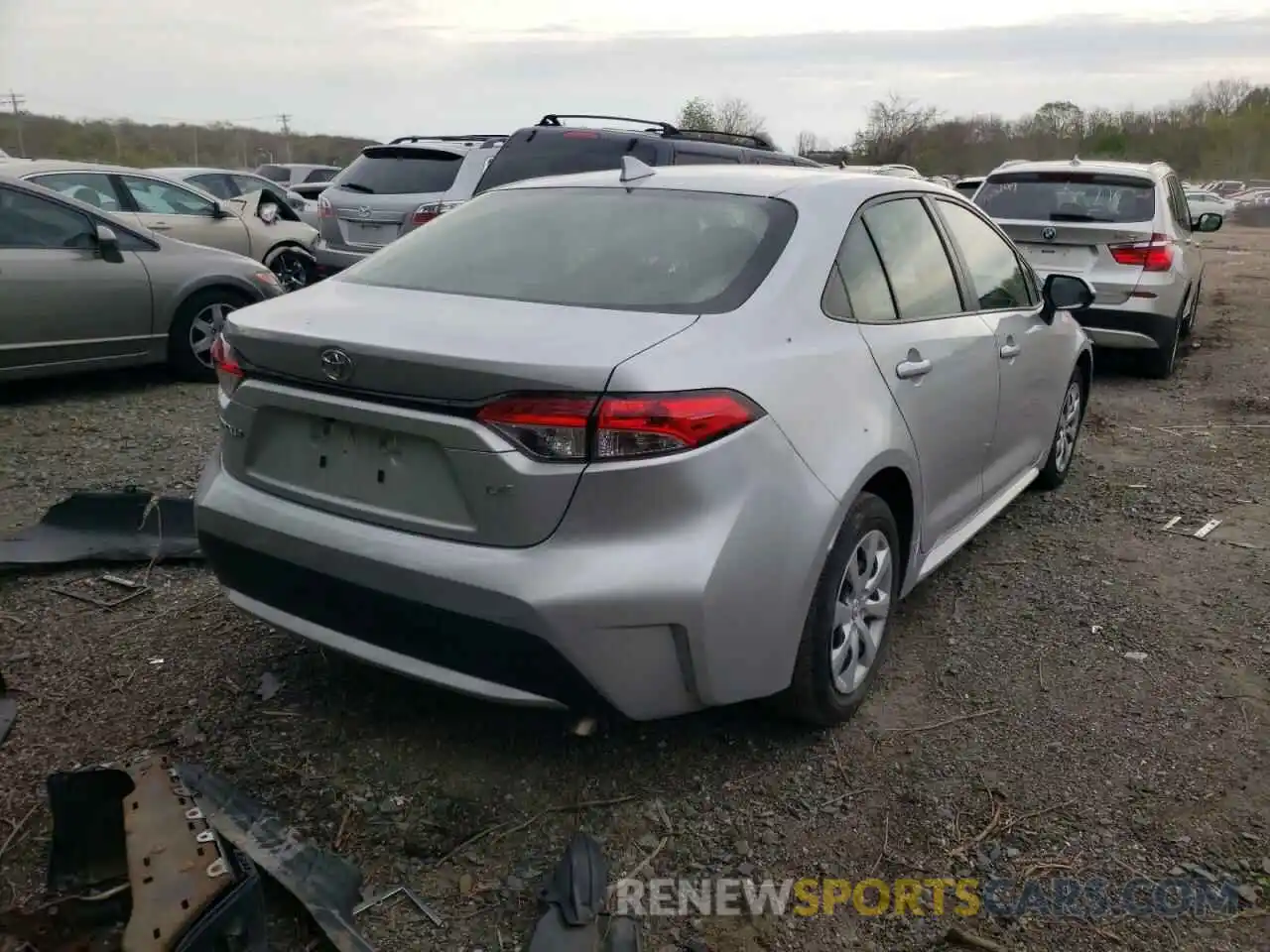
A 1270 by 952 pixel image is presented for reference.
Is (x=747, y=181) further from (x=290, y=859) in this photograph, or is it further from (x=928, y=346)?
(x=290, y=859)

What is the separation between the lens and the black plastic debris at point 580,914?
2301mm

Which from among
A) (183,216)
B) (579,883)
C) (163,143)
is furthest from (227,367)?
(163,143)

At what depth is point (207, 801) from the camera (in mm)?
2689

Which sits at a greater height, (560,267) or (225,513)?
(560,267)

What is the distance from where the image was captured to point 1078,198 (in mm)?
8414

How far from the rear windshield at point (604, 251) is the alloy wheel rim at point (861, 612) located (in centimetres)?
87

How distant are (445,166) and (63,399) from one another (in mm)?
4213

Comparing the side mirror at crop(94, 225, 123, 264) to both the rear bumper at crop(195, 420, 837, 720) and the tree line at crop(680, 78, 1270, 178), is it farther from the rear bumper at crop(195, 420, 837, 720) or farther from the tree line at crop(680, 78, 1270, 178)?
the tree line at crop(680, 78, 1270, 178)

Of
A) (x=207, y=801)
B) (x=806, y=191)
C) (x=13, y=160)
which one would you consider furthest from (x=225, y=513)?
(x=13, y=160)

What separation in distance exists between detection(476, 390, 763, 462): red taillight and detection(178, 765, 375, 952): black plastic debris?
106 cm

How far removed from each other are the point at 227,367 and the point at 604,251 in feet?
3.62

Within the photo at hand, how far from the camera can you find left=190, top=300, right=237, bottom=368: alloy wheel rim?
7.38 metres

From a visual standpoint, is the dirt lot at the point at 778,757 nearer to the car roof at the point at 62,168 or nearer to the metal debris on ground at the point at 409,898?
the metal debris on ground at the point at 409,898

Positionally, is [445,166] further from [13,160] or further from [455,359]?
[455,359]
